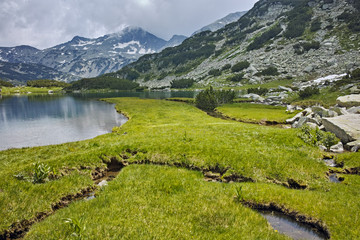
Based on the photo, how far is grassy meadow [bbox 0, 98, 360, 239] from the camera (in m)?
7.96

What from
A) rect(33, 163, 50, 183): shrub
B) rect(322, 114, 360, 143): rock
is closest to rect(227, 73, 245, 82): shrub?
rect(322, 114, 360, 143): rock

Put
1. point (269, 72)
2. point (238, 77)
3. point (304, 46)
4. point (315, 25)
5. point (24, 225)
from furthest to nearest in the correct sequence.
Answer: point (238, 77), point (315, 25), point (269, 72), point (304, 46), point (24, 225)

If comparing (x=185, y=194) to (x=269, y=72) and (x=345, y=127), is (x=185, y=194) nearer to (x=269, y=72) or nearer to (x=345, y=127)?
(x=345, y=127)

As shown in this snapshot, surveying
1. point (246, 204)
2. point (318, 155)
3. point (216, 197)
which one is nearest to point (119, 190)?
point (216, 197)

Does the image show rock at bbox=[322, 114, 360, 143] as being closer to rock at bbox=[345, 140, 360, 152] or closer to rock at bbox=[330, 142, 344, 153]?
rock at bbox=[345, 140, 360, 152]

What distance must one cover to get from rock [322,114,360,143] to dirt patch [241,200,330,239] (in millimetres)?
16809

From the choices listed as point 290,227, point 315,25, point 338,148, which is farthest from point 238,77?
point 290,227

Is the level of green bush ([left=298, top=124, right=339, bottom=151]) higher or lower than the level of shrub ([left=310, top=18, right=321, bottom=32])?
lower

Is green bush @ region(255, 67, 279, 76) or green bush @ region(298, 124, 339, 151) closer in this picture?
green bush @ region(298, 124, 339, 151)

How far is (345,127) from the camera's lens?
2161cm

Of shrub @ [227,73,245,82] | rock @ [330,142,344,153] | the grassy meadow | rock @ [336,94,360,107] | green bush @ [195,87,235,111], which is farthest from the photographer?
shrub @ [227,73,245,82]

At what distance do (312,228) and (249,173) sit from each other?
541cm

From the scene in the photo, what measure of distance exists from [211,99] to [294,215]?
215ft

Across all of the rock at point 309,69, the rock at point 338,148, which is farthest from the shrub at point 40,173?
the rock at point 309,69
